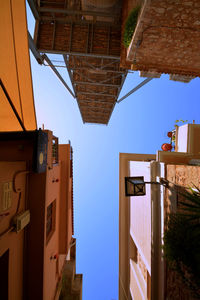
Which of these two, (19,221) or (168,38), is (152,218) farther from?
(168,38)

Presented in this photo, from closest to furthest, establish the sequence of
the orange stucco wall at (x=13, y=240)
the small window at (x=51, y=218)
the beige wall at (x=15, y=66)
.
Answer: the orange stucco wall at (x=13, y=240) → the beige wall at (x=15, y=66) → the small window at (x=51, y=218)

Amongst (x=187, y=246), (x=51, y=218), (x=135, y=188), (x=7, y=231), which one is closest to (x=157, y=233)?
(x=135, y=188)

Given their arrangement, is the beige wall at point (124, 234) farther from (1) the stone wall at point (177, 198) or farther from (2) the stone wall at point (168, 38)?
(2) the stone wall at point (168, 38)

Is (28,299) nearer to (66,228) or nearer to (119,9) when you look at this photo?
(66,228)

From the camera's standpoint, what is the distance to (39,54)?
6.51 metres

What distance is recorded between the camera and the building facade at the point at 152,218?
13.6ft

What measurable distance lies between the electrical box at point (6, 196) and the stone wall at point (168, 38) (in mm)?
4890

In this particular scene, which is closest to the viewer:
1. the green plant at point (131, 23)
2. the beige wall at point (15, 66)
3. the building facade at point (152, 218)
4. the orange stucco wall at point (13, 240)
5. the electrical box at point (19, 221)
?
the orange stucco wall at point (13, 240)

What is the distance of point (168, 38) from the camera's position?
416 centimetres

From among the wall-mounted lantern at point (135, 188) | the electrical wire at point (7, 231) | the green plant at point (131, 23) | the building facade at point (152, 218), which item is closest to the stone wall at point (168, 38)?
the green plant at point (131, 23)

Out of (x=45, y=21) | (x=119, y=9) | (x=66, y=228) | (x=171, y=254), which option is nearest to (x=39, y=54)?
(x=45, y=21)

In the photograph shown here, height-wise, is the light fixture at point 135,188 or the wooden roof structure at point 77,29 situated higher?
the wooden roof structure at point 77,29

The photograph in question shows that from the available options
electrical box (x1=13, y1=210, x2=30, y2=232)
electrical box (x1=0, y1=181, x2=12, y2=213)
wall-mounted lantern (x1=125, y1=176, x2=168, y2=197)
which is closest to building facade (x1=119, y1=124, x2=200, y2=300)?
wall-mounted lantern (x1=125, y1=176, x2=168, y2=197)

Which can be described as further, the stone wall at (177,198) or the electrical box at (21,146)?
the electrical box at (21,146)
